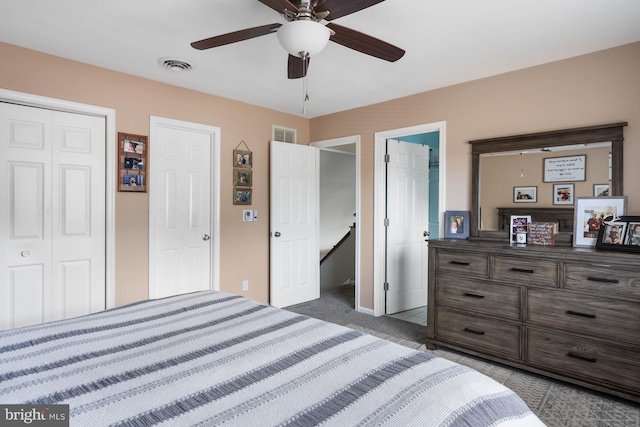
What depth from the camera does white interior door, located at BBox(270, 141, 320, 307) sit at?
4238 millimetres

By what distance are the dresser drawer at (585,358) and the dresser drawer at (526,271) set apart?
347 millimetres

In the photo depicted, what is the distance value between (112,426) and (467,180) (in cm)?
317

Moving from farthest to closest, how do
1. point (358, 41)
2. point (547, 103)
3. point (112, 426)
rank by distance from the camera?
point (547, 103)
point (358, 41)
point (112, 426)

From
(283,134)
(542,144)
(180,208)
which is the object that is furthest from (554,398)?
(283,134)

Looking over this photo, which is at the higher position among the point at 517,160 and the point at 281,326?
the point at 517,160

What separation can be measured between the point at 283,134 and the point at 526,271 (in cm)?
303

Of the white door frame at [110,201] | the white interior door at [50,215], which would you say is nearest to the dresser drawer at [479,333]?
the white door frame at [110,201]

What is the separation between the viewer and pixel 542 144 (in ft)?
9.39

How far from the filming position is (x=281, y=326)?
1585 millimetres

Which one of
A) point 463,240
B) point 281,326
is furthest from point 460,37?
point 281,326

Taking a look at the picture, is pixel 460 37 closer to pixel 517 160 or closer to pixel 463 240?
pixel 517 160

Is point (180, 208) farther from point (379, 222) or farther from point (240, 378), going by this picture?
point (240, 378)

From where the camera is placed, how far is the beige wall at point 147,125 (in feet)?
9.12

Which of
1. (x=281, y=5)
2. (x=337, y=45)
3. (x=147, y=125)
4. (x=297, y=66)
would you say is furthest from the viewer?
(x=147, y=125)
